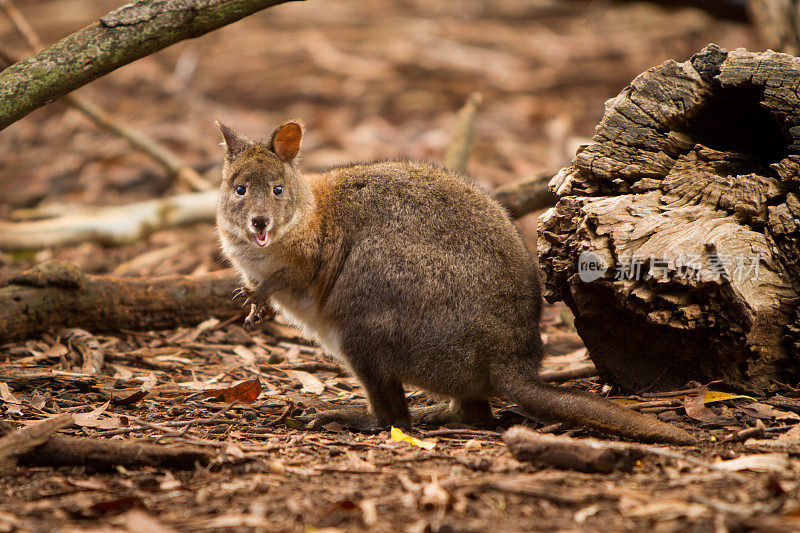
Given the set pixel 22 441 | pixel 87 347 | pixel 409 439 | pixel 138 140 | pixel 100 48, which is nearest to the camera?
pixel 22 441

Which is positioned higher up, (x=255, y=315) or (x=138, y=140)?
(x=138, y=140)

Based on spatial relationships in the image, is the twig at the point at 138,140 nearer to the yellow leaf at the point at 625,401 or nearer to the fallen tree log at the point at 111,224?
the fallen tree log at the point at 111,224

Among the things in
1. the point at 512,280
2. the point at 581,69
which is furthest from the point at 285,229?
the point at 581,69

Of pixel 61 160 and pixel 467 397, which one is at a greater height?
pixel 61 160

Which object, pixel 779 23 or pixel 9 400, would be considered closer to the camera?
pixel 9 400

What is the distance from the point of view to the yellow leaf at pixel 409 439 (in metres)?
4.06

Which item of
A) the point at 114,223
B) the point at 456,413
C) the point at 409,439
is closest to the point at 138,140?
the point at 114,223

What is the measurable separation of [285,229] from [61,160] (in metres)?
7.38

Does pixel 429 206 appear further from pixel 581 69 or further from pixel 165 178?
pixel 581 69

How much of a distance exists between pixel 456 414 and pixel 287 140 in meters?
2.12

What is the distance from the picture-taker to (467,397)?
14.8 feet

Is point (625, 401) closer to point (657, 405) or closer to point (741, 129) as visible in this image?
point (657, 405)

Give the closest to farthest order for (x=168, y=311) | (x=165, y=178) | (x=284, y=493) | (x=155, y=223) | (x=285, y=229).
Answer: (x=284, y=493) → (x=285, y=229) → (x=168, y=311) → (x=155, y=223) → (x=165, y=178)

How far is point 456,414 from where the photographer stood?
4859mm
